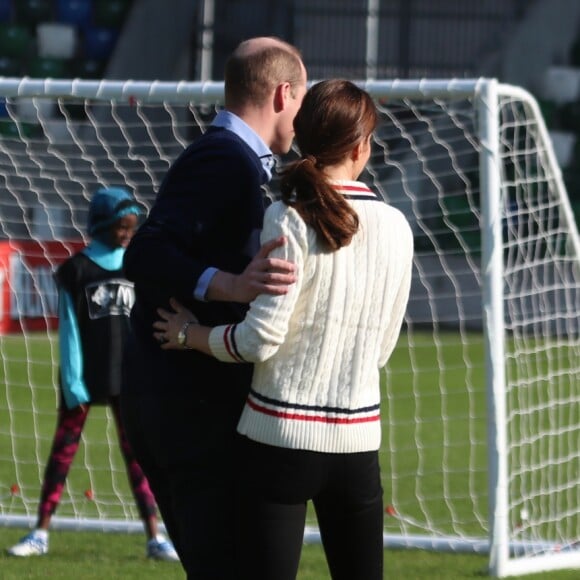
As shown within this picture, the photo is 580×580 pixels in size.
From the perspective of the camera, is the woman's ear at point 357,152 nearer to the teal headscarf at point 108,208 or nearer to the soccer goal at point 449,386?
the soccer goal at point 449,386

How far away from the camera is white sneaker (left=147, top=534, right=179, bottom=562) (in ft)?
17.7

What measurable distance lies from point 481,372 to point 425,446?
363 cm

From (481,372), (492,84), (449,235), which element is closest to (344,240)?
A: (492,84)

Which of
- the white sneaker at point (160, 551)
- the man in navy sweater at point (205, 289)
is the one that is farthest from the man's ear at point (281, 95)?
the white sneaker at point (160, 551)

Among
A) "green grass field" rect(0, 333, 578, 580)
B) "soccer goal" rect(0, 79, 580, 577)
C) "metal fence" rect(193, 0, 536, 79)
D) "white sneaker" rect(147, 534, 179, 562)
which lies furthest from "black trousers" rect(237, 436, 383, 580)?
"metal fence" rect(193, 0, 536, 79)

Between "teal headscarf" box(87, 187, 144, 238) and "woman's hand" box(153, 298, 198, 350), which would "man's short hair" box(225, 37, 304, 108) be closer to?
"woman's hand" box(153, 298, 198, 350)

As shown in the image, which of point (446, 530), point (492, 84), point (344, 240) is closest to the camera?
point (344, 240)

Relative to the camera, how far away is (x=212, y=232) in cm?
291

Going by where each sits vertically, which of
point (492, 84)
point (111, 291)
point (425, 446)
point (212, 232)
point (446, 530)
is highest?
point (212, 232)

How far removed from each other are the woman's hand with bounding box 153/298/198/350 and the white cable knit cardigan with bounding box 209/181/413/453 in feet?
0.31

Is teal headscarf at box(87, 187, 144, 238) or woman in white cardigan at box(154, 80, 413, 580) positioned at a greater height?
woman in white cardigan at box(154, 80, 413, 580)

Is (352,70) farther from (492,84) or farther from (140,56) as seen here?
(492,84)

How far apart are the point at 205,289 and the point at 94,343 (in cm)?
271

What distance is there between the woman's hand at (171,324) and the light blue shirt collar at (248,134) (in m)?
0.37
